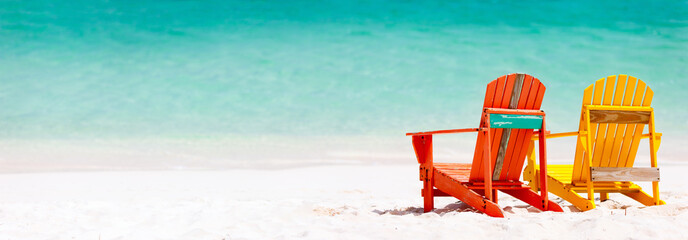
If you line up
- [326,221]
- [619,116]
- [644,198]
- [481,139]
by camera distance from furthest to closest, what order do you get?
1. [644,198]
2. [619,116]
3. [481,139]
4. [326,221]

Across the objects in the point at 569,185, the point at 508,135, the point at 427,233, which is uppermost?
the point at 508,135

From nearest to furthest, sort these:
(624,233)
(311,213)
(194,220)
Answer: (624,233)
(194,220)
(311,213)

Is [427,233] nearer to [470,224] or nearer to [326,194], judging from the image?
[470,224]

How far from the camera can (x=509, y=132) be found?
4.77 m

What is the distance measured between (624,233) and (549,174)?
258 centimetres

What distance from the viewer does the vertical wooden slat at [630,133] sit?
544 centimetres

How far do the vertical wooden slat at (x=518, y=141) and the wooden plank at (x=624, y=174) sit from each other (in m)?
0.96

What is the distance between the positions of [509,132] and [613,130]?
4.93 ft

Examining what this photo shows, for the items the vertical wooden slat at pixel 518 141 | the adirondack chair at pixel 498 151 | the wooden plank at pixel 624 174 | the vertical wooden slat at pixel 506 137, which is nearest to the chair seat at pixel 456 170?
the adirondack chair at pixel 498 151

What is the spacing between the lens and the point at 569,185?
5516 mm

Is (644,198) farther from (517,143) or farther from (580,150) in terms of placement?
(517,143)

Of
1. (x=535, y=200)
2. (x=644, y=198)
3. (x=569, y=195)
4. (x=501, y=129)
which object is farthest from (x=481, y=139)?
(x=644, y=198)

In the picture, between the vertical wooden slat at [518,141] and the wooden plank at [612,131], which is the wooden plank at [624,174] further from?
the vertical wooden slat at [518,141]

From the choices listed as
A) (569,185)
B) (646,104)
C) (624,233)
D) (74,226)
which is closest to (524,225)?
(624,233)
